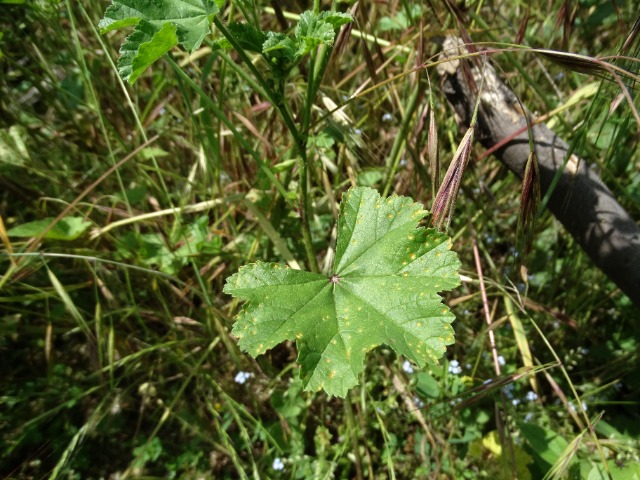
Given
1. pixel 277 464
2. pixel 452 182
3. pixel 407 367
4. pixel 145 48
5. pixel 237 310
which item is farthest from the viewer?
pixel 237 310

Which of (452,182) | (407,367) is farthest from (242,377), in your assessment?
(452,182)

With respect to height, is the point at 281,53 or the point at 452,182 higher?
the point at 281,53

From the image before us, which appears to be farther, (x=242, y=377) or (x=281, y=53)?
(x=242, y=377)

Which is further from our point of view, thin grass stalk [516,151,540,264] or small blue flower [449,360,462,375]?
small blue flower [449,360,462,375]

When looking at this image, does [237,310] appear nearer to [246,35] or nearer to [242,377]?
[242,377]

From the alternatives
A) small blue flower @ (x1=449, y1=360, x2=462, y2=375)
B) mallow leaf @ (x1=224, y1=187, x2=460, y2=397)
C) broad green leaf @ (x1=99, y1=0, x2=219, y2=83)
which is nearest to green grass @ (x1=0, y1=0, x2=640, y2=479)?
small blue flower @ (x1=449, y1=360, x2=462, y2=375)

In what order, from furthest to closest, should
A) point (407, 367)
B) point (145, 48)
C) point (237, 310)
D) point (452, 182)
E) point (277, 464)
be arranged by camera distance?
point (237, 310), point (407, 367), point (277, 464), point (452, 182), point (145, 48)

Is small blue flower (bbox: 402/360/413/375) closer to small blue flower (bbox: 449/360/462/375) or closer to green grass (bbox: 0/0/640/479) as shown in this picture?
green grass (bbox: 0/0/640/479)
